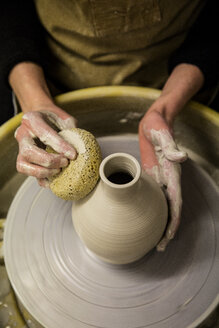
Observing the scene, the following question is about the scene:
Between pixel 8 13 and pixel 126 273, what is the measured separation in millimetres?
1121

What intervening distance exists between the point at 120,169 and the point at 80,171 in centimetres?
12

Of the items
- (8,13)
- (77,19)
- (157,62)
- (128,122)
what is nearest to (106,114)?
(128,122)

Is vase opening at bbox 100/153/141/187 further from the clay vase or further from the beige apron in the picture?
the beige apron

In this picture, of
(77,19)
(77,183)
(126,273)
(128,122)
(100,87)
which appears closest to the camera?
(77,183)

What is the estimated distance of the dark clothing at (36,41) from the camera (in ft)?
4.47

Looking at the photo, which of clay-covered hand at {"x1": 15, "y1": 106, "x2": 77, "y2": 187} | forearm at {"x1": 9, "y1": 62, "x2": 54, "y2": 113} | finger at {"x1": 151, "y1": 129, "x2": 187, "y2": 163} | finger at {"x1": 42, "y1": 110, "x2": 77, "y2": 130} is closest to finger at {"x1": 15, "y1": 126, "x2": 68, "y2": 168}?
clay-covered hand at {"x1": 15, "y1": 106, "x2": 77, "y2": 187}

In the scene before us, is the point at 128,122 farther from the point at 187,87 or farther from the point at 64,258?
the point at 64,258

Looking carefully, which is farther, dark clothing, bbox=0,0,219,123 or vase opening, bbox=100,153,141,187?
dark clothing, bbox=0,0,219,123

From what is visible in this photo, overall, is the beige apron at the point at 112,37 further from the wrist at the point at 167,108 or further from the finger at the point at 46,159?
the finger at the point at 46,159

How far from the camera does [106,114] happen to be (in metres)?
1.58

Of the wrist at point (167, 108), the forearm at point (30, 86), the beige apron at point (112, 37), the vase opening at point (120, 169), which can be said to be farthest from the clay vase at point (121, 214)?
the beige apron at point (112, 37)

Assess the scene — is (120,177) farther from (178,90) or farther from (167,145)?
(178,90)

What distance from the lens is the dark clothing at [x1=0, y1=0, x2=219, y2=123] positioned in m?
1.36

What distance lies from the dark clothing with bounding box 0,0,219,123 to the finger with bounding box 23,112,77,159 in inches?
16.9
